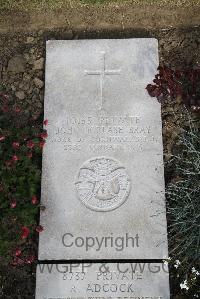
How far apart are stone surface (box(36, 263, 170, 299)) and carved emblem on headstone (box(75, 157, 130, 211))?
0.53 metres

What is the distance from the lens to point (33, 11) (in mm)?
5199

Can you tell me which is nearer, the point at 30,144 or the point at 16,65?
the point at 30,144

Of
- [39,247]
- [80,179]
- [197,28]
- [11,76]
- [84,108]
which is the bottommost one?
[39,247]

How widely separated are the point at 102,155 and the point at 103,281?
1108 millimetres

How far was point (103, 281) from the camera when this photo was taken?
4094 mm

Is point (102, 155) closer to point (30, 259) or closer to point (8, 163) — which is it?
point (8, 163)

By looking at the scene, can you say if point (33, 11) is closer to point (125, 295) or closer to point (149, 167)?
point (149, 167)

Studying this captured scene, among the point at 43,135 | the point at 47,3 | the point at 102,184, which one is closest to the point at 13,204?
the point at 43,135

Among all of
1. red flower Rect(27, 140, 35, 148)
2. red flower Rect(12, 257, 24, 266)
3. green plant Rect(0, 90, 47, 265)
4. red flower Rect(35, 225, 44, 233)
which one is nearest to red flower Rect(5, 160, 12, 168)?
green plant Rect(0, 90, 47, 265)

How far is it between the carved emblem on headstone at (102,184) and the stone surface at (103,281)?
0.53 meters

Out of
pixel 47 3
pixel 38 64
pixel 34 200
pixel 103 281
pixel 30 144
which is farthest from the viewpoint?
pixel 47 3

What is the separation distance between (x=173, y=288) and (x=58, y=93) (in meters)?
2.07

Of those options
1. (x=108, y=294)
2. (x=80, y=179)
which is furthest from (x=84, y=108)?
(x=108, y=294)

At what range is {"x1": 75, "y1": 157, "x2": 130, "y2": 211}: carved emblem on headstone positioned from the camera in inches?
169
